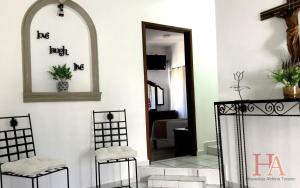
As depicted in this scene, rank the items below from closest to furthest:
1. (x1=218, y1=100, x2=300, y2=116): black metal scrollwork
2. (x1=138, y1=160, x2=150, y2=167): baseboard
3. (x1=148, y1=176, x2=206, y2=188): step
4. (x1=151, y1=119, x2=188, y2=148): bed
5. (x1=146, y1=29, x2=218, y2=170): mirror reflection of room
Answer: (x1=218, y1=100, x2=300, y2=116): black metal scrollwork → (x1=148, y1=176, x2=206, y2=188): step → (x1=138, y1=160, x2=150, y2=167): baseboard → (x1=151, y1=119, x2=188, y2=148): bed → (x1=146, y1=29, x2=218, y2=170): mirror reflection of room

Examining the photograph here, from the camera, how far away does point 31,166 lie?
2.56 meters

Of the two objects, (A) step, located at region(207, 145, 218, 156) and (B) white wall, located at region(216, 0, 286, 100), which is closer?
(B) white wall, located at region(216, 0, 286, 100)

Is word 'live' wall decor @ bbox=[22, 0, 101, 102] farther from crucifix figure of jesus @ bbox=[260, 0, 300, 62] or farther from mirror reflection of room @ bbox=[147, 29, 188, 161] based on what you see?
mirror reflection of room @ bbox=[147, 29, 188, 161]

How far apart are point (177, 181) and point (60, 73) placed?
187cm

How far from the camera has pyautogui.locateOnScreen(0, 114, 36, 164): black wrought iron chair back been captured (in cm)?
300

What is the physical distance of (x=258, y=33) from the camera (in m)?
2.99

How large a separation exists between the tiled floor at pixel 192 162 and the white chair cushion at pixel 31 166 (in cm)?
161

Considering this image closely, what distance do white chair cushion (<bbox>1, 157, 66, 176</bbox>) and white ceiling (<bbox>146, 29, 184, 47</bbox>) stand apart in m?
4.24

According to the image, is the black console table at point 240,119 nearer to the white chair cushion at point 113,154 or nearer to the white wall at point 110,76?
the white chair cushion at point 113,154

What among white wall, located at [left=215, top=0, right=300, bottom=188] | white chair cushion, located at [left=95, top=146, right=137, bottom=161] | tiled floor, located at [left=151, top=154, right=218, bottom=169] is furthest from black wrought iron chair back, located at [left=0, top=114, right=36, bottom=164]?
white wall, located at [left=215, top=0, right=300, bottom=188]

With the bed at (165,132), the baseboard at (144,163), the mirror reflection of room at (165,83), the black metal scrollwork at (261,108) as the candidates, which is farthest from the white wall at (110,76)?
the mirror reflection of room at (165,83)

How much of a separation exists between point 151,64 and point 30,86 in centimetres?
527

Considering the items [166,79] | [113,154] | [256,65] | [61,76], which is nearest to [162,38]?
[166,79]

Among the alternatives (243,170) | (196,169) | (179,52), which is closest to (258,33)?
(243,170)
